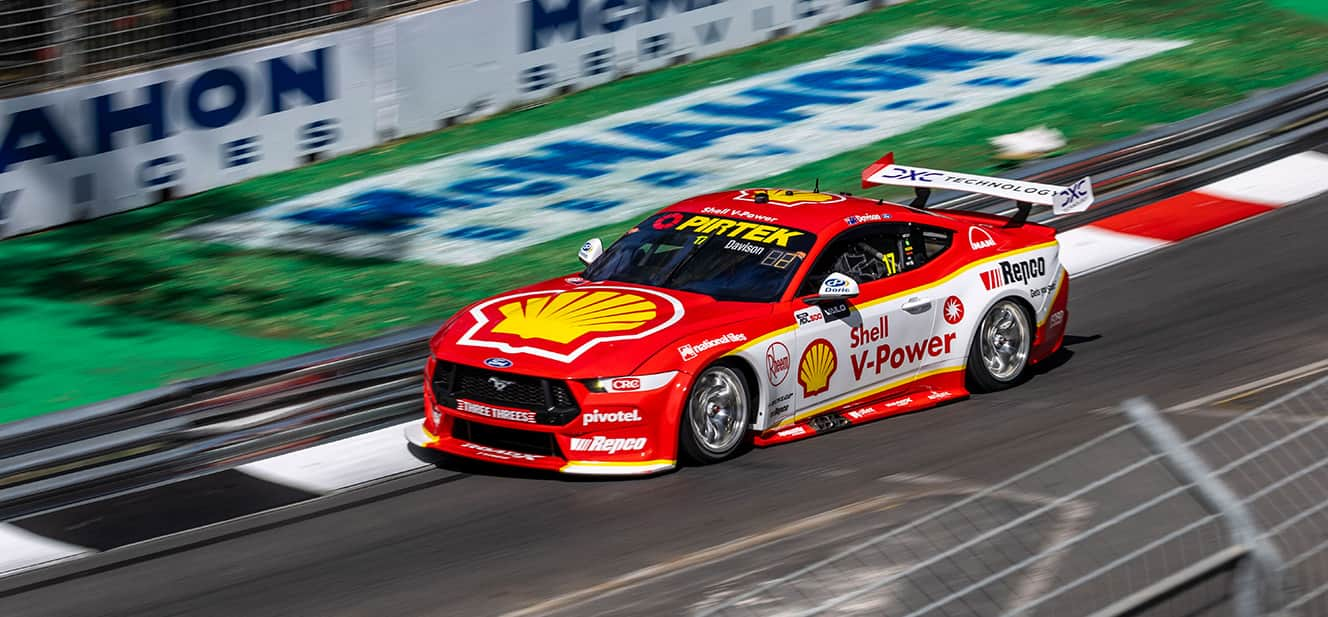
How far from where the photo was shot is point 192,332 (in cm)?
1229

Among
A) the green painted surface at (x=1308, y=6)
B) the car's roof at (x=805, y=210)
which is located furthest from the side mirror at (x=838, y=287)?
the green painted surface at (x=1308, y=6)

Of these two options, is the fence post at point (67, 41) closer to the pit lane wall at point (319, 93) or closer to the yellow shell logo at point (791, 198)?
the pit lane wall at point (319, 93)

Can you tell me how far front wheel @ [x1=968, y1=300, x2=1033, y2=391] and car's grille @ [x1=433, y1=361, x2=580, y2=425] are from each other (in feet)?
9.44

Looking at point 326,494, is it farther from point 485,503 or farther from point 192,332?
point 192,332

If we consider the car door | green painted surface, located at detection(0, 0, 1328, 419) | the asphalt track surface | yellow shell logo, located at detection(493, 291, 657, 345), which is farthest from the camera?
green painted surface, located at detection(0, 0, 1328, 419)

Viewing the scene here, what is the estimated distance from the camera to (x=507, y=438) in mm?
8961

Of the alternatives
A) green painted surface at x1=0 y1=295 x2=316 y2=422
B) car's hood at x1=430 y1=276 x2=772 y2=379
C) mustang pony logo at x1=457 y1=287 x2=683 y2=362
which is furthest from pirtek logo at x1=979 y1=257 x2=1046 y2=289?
green painted surface at x1=0 y1=295 x2=316 y2=422

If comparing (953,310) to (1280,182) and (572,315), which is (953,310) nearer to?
(572,315)

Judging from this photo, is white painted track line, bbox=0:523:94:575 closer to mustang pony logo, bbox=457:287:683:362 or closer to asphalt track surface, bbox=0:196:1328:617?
asphalt track surface, bbox=0:196:1328:617

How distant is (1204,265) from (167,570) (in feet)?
28.2

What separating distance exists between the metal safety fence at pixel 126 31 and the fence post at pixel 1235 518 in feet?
39.1

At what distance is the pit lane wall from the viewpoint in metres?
14.5

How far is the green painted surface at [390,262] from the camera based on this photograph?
39.3 ft

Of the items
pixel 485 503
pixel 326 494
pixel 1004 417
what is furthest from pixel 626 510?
pixel 1004 417
